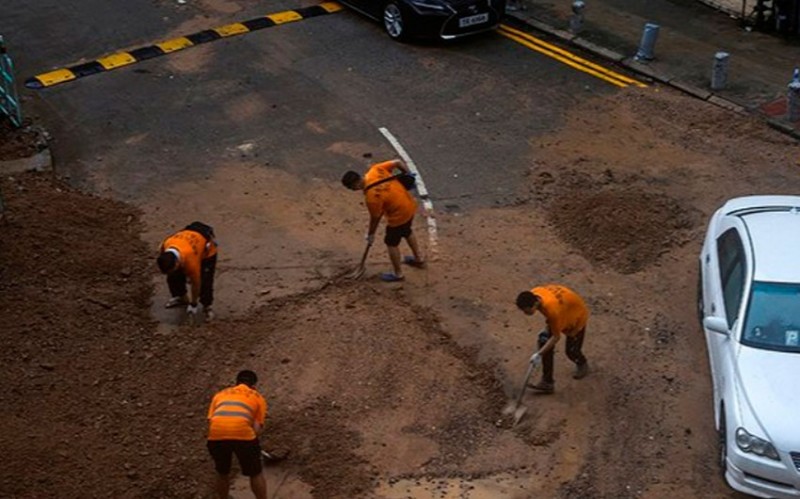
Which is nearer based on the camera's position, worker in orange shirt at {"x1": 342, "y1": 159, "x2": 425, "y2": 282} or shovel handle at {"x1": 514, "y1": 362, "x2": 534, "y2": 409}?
shovel handle at {"x1": 514, "y1": 362, "x2": 534, "y2": 409}

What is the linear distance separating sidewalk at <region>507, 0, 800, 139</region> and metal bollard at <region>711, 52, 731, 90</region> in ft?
0.36

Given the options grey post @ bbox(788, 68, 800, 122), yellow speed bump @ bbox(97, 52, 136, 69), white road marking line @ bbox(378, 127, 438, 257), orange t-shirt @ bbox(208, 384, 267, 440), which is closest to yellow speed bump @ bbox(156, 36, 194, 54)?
yellow speed bump @ bbox(97, 52, 136, 69)

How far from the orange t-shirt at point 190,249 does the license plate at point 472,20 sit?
7.66m

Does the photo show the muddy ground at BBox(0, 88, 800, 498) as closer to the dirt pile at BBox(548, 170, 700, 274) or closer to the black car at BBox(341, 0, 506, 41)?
the dirt pile at BBox(548, 170, 700, 274)

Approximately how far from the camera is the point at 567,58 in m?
17.3

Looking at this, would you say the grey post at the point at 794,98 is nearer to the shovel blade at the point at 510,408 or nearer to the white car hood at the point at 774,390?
the white car hood at the point at 774,390

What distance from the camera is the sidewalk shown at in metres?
16.2

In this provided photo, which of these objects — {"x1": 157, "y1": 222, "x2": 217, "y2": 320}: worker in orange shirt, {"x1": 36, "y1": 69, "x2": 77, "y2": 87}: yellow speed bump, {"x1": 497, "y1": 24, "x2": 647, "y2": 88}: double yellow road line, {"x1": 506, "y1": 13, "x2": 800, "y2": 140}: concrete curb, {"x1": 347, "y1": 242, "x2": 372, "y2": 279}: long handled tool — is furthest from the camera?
{"x1": 36, "y1": 69, "x2": 77, "y2": 87}: yellow speed bump

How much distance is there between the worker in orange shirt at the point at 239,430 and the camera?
28.4 ft

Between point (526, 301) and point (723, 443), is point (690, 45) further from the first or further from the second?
point (723, 443)

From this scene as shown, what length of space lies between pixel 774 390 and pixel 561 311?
1.90 meters

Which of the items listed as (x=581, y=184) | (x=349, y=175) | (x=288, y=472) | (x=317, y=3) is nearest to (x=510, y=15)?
(x=317, y=3)

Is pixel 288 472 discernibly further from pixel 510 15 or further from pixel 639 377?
pixel 510 15

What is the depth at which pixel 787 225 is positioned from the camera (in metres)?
10.6
